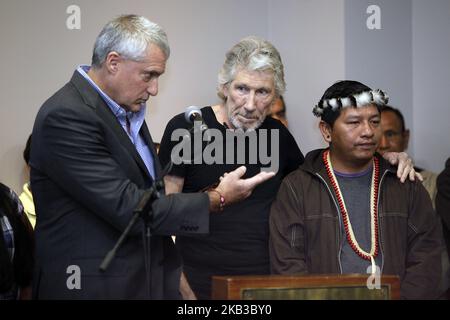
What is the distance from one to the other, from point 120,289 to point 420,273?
1348 millimetres

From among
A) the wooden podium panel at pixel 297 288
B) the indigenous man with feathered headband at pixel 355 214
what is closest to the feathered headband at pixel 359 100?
the indigenous man with feathered headband at pixel 355 214

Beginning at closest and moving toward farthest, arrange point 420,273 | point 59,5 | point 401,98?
point 420,273 < point 59,5 < point 401,98

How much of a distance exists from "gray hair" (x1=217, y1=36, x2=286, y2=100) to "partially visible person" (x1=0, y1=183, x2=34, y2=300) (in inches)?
43.9

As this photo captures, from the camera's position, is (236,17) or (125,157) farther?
(236,17)

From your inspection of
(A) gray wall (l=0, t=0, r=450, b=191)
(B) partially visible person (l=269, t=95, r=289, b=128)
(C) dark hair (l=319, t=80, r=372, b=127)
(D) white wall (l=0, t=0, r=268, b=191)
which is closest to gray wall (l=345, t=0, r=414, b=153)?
(A) gray wall (l=0, t=0, r=450, b=191)

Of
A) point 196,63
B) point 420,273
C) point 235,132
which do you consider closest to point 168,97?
point 196,63

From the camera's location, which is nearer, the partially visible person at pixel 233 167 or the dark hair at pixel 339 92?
the partially visible person at pixel 233 167

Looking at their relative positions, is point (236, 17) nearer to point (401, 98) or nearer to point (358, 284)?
point (401, 98)

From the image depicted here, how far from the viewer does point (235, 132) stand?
362cm

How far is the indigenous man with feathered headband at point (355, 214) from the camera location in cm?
336

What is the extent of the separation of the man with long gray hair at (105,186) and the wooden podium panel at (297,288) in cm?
33

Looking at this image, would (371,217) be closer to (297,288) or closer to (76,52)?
(297,288)

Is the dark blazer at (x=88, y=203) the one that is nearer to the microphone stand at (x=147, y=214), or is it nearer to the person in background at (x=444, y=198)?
the microphone stand at (x=147, y=214)

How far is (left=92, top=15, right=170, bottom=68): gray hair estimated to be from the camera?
2.80m
